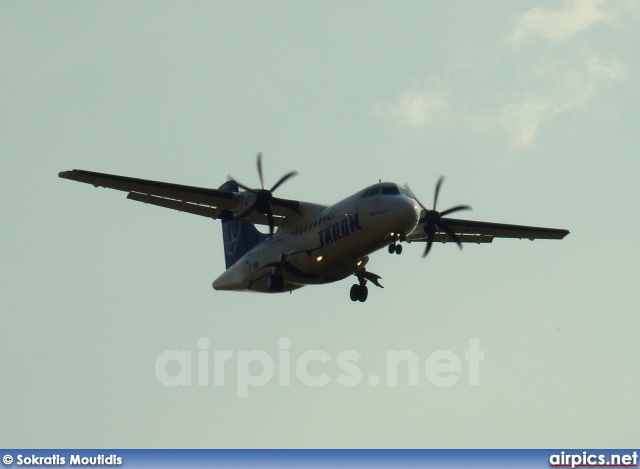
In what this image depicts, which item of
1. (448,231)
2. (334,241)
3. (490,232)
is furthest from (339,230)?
(490,232)

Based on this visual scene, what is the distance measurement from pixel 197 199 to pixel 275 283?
12.7 ft

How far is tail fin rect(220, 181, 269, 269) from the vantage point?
3847 cm

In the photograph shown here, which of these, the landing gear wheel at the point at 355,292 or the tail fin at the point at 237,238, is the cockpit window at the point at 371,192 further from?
the tail fin at the point at 237,238

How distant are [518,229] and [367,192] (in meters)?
9.16

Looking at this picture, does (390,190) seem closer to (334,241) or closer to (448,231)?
(334,241)

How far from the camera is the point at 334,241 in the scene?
31.6 m

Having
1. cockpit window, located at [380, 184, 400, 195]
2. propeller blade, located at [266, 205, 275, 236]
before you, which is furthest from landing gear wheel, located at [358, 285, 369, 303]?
cockpit window, located at [380, 184, 400, 195]

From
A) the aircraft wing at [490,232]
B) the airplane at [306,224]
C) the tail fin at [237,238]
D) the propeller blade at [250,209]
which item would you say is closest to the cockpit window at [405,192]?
the airplane at [306,224]

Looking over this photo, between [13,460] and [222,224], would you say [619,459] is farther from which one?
[222,224]

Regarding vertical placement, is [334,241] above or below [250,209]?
A: below

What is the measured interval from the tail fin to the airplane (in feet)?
1.98

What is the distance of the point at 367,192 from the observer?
31.4m

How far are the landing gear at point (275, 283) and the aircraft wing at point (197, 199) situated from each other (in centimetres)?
200

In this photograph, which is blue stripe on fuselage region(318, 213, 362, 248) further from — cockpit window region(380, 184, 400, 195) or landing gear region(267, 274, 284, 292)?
landing gear region(267, 274, 284, 292)
